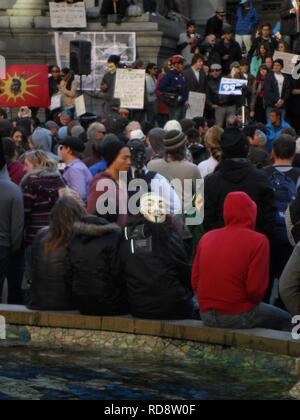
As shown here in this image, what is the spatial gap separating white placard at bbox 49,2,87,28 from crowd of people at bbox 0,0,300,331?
11.8 meters

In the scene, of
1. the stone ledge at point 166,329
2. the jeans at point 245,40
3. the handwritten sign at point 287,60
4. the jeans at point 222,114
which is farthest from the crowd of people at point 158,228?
the jeans at point 245,40

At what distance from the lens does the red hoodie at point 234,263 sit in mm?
10562

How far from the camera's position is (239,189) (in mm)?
12023

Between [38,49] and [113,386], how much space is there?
2062 cm

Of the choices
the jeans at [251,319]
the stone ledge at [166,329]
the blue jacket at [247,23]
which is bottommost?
the stone ledge at [166,329]

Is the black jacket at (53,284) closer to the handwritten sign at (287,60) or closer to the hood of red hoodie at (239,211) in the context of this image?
the hood of red hoodie at (239,211)

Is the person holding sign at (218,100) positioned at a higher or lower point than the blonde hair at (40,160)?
lower

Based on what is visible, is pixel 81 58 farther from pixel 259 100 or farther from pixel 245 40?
pixel 245 40

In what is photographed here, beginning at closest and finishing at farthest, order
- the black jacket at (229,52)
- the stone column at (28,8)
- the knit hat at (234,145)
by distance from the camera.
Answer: the knit hat at (234,145)
the black jacket at (229,52)
the stone column at (28,8)

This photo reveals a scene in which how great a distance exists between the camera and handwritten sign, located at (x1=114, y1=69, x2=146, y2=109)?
2297cm

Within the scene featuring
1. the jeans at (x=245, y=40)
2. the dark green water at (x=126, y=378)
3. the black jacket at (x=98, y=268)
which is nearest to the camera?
the dark green water at (x=126, y=378)

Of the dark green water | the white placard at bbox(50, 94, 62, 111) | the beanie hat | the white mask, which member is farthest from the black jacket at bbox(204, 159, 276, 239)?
the white placard at bbox(50, 94, 62, 111)

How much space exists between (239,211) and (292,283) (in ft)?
2.24
